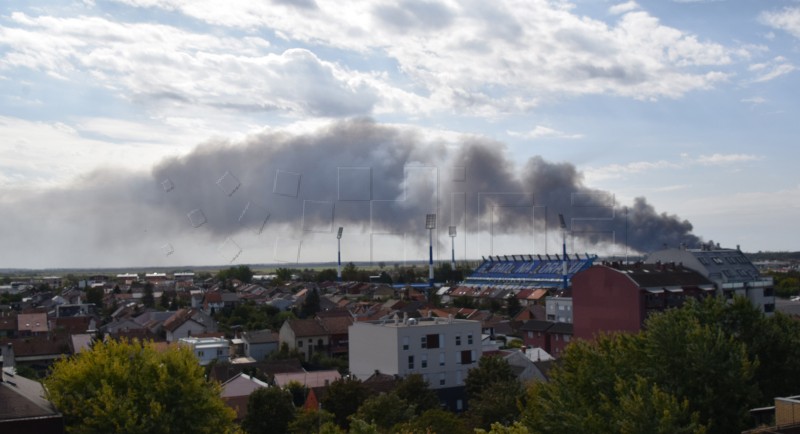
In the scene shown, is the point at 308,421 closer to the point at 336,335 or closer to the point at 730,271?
the point at 336,335

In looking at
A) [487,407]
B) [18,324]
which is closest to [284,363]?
[487,407]

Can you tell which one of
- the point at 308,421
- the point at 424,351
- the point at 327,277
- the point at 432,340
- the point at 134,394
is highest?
the point at 134,394

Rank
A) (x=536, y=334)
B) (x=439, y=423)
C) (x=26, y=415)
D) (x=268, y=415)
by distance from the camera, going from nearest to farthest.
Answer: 1. (x=26, y=415)
2. (x=439, y=423)
3. (x=268, y=415)
4. (x=536, y=334)

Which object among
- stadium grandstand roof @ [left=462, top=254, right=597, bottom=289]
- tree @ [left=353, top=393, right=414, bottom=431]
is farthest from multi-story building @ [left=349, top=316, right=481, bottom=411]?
stadium grandstand roof @ [left=462, top=254, right=597, bottom=289]

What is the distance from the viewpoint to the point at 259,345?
185 feet

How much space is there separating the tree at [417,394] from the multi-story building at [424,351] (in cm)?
649

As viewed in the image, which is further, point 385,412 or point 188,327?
point 188,327

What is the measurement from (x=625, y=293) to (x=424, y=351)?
1535 centimetres

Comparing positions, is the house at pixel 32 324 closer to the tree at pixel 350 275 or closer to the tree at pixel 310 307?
the tree at pixel 310 307

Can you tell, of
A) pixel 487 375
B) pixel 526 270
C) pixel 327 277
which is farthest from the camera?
pixel 327 277

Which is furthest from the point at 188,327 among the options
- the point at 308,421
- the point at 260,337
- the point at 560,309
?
the point at 308,421

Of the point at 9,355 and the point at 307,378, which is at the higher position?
the point at 9,355

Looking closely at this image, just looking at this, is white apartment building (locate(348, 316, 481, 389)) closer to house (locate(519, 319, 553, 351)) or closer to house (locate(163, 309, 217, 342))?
house (locate(519, 319, 553, 351))

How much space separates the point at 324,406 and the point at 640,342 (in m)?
14.2
